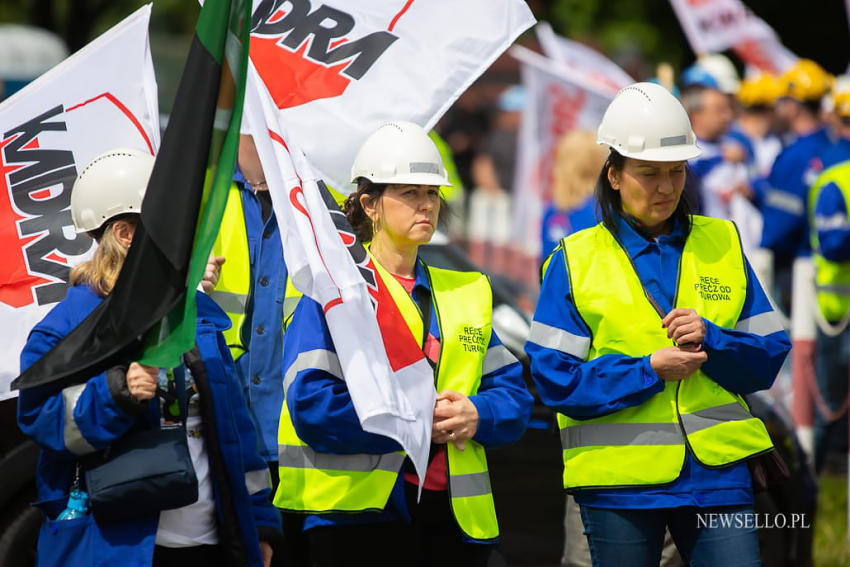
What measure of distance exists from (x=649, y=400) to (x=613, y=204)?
2.41 ft

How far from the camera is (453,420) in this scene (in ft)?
13.8

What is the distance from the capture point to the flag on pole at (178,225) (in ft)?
12.3

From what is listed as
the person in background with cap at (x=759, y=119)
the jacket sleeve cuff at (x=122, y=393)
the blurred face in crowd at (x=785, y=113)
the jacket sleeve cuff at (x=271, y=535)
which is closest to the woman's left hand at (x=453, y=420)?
the jacket sleeve cuff at (x=271, y=535)

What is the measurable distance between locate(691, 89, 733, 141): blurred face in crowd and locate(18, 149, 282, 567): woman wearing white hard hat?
6.68 metres

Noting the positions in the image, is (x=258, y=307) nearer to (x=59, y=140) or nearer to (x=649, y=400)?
(x=59, y=140)

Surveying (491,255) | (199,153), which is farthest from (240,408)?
(491,255)

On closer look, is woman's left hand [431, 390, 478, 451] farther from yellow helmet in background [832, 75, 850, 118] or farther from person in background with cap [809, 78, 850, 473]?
yellow helmet in background [832, 75, 850, 118]

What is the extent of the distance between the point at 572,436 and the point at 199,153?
5.44ft

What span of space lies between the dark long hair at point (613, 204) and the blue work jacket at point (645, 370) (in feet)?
0.16

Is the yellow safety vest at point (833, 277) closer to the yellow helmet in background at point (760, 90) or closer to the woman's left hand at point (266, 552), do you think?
the yellow helmet in background at point (760, 90)

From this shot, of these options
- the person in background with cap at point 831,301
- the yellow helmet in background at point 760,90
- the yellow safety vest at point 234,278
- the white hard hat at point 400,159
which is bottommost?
the person in background with cap at point 831,301

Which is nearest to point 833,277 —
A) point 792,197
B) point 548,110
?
point 792,197

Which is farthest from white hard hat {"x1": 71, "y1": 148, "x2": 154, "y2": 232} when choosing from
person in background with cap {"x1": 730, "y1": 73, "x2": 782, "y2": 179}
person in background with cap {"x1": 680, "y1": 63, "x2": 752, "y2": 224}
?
person in background with cap {"x1": 730, "y1": 73, "x2": 782, "y2": 179}

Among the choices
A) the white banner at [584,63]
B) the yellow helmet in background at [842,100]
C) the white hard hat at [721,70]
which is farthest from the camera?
the white hard hat at [721,70]
